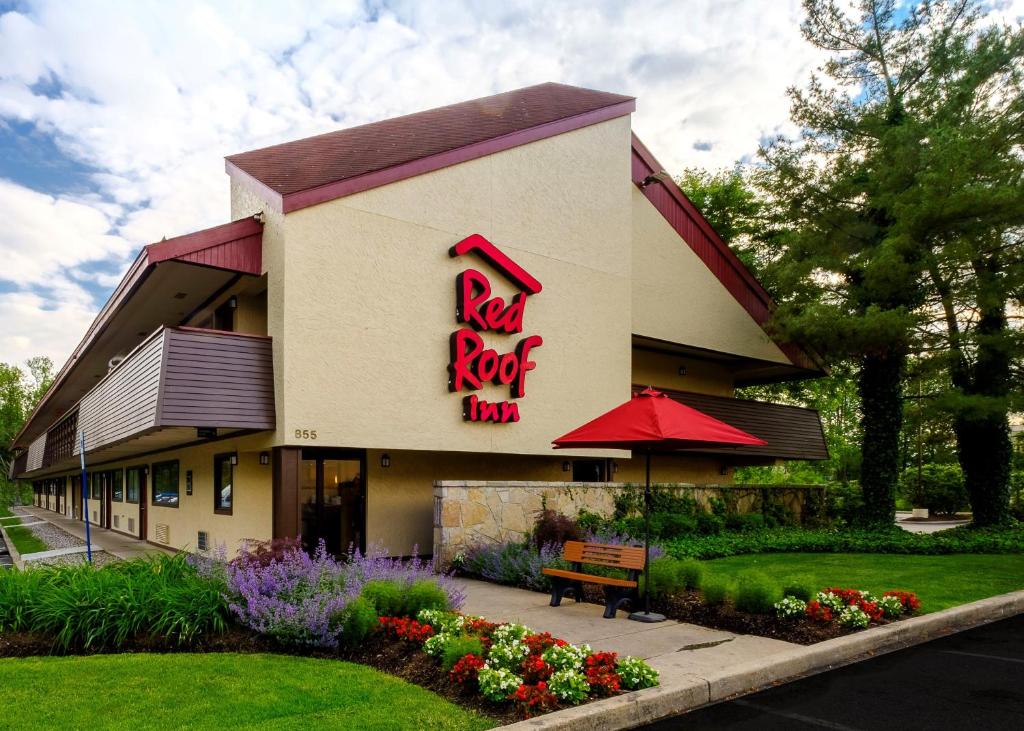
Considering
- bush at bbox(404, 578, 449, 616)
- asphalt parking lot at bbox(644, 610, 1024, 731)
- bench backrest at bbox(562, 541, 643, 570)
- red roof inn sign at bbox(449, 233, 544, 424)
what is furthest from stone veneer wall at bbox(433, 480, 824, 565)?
asphalt parking lot at bbox(644, 610, 1024, 731)

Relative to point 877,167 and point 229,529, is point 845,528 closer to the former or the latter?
point 877,167

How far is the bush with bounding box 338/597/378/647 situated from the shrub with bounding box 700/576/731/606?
4.21 metres

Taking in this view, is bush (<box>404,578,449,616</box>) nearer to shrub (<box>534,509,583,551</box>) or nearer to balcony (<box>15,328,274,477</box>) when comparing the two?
shrub (<box>534,509,583,551</box>)

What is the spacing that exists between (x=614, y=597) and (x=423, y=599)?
8.16 feet

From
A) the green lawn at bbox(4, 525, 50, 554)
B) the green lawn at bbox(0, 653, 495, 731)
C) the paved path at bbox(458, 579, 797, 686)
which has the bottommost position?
the green lawn at bbox(4, 525, 50, 554)

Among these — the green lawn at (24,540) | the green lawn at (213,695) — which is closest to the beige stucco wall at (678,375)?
the green lawn at (213,695)

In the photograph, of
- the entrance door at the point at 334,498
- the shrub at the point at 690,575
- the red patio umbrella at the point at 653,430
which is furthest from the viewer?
the entrance door at the point at 334,498

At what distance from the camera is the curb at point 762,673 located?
5.55 meters

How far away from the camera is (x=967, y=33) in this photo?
60.4 ft

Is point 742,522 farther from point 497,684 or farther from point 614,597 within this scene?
point 497,684

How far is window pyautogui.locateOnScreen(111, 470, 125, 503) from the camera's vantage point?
93.9ft

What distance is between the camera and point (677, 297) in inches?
799

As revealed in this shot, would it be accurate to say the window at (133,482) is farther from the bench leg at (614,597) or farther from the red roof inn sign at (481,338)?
the bench leg at (614,597)

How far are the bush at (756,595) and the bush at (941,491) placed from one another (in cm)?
3216
